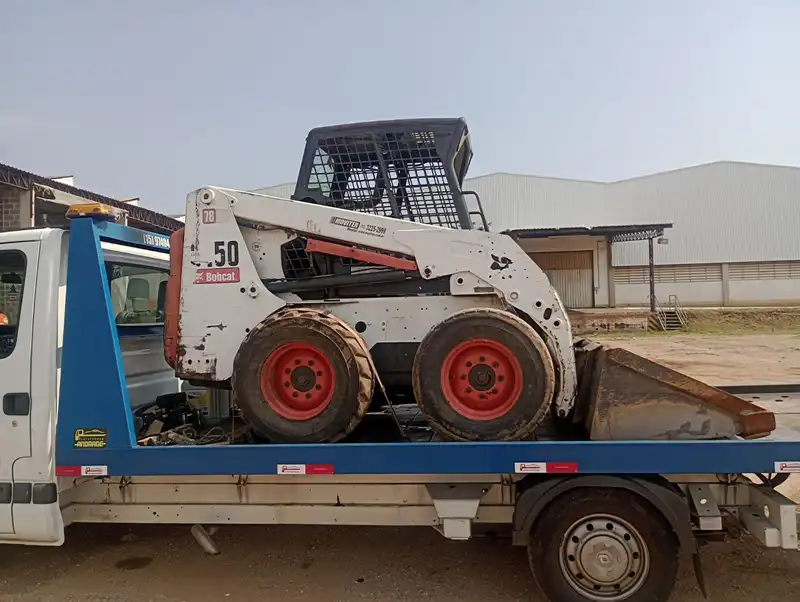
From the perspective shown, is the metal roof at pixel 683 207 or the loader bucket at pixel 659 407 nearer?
the loader bucket at pixel 659 407

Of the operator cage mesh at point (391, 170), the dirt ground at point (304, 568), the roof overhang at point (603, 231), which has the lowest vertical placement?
the dirt ground at point (304, 568)

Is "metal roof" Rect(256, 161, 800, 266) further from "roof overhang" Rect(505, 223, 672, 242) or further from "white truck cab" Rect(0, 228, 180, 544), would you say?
"white truck cab" Rect(0, 228, 180, 544)

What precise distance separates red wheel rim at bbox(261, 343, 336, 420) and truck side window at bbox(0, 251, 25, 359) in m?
1.60

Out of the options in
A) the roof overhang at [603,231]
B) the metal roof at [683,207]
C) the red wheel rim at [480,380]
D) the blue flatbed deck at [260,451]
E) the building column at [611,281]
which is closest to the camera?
the blue flatbed deck at [260,451]

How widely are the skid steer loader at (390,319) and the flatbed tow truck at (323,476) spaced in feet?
0.98

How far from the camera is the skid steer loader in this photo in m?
3.82

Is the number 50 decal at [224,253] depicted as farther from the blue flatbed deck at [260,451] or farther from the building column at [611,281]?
the building column at [611,281]

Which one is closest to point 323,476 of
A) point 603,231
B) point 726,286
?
point 603,231

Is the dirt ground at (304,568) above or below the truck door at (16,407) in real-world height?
below

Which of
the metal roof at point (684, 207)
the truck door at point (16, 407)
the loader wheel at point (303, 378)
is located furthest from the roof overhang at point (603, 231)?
the truck door at point (16, 407)

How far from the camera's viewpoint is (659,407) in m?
3.79

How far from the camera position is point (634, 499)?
3.64 m

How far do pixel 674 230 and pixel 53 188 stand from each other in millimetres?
33877

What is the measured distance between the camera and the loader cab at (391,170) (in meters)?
4.69
